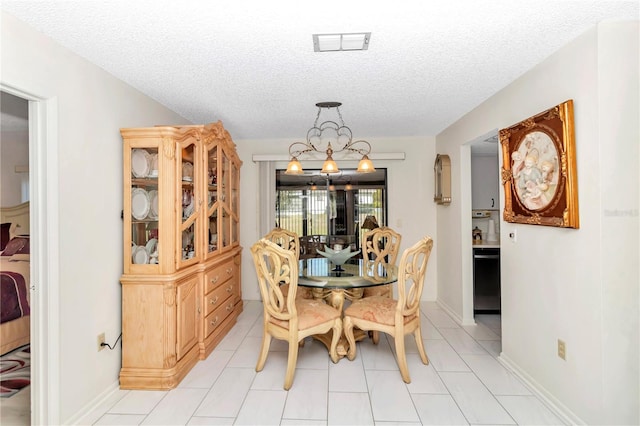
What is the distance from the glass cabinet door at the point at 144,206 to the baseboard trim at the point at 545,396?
113 inches

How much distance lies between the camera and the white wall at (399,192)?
4.63 m

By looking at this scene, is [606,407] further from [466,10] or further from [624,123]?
[466,10]

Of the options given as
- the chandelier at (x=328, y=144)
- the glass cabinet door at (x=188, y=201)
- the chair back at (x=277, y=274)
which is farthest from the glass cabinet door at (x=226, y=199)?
the chair back at (x=277, y=274)

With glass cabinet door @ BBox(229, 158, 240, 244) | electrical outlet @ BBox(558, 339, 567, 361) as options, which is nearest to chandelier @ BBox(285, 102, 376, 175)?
glass cabinet door @ BBox(229, 158, 240, 244)

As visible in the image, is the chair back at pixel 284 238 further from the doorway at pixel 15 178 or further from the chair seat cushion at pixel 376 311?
the doorway at pixel 15 178

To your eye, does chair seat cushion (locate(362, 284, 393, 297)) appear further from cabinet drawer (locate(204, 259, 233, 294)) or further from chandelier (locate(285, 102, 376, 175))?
cabinet drawer (locate(204, 259, 233, 294))

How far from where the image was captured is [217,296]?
10.7 feet

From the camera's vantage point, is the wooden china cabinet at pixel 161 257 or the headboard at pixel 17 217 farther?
the headboard at pixel 17 217

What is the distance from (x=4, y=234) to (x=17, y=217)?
26 centimetres

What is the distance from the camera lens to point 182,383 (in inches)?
97.5

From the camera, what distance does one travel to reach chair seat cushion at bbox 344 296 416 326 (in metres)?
2.56

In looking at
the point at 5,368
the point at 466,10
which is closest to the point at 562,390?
the point at 466,10

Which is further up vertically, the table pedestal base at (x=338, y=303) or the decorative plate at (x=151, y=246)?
the decorative plate at (x=151, y=246)

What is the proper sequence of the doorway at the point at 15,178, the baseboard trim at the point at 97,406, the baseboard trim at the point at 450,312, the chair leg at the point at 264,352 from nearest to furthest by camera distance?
1. the baseboard trim at the point at 97,406
2. the doorway at the point at 15,178
3. the chair leg at the point at 264,352
4. the baseboard trim at the point at 450,312
